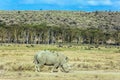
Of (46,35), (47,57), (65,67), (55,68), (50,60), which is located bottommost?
(55,68)

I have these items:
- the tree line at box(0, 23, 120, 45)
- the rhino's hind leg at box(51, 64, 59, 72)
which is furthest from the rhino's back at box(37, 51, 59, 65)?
the tree line at box(0, 23, 120, 45)

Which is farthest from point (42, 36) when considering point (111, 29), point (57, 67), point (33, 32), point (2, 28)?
point (57, 67)

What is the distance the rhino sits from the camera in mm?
27578

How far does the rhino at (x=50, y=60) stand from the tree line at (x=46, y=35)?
10832 cm

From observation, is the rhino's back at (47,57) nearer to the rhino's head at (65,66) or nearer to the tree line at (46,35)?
the rhino's head at (65,66)

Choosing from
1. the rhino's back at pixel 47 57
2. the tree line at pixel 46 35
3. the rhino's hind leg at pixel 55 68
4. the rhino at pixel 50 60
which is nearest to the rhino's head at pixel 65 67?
the rhino at pixel 50 60

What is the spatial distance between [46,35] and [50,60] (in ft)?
385

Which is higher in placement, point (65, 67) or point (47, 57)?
point (47, 57)

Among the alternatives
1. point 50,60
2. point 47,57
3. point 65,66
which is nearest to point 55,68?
point 65,66

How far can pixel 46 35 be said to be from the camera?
5704 inches

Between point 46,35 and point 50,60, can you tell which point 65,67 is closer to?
point 50,60

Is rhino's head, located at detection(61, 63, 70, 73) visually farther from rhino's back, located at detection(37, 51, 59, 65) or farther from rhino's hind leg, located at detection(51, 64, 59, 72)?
rhino's back, located at detection(37, 51, 59, 65)

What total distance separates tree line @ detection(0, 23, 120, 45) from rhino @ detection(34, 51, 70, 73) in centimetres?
10832

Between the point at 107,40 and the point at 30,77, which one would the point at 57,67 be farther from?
the point at 107,40
